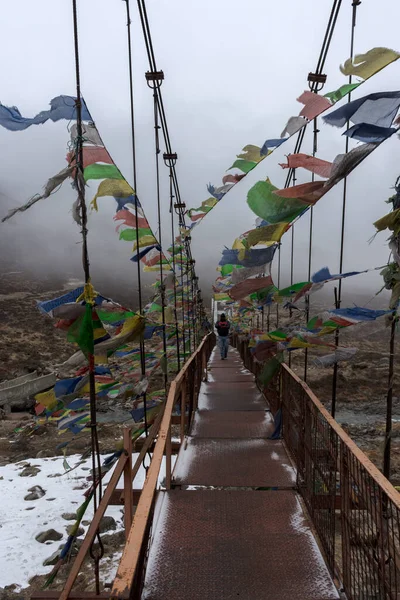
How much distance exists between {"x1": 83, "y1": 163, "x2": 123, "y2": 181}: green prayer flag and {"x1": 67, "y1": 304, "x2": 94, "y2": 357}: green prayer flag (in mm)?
1504

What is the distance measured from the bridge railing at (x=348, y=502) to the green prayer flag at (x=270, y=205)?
65.1 inches

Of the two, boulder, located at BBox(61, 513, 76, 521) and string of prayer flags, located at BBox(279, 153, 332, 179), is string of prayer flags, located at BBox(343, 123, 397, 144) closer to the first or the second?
string of prayer flags, located at BBox(279, 153, 332, 179)

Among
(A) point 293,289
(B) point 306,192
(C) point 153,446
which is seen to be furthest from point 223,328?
(B) point 306,192

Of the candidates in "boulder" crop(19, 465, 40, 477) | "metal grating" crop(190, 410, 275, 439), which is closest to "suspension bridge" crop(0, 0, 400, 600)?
"metal grating" crop(190, 410, 275, 439)

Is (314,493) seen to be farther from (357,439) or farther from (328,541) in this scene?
(357,439)

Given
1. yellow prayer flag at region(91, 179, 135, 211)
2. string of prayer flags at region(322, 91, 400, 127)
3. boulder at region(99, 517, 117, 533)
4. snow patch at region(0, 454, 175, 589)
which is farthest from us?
boulder at region(99, 517, 117, 533)

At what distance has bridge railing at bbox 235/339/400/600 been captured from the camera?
2.19 m

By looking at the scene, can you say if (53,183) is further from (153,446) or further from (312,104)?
(153,446)

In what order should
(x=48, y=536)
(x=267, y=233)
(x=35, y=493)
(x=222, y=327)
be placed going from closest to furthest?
(x=267, y=233) → (x=48, y=536) → (x=35, y=493) → (x=222, y=327)

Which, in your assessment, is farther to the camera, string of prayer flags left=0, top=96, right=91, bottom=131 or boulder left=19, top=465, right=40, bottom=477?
boulder left=19, top=465, right=40, bottom=477

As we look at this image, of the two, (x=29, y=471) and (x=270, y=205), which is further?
(x=29, y=471)

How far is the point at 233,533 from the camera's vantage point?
343 cm

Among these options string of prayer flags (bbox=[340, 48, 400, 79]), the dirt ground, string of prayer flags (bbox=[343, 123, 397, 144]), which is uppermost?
string of prayer flags (bbox=[340, 48, 400, 79])

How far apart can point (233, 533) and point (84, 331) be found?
207 centimetres
